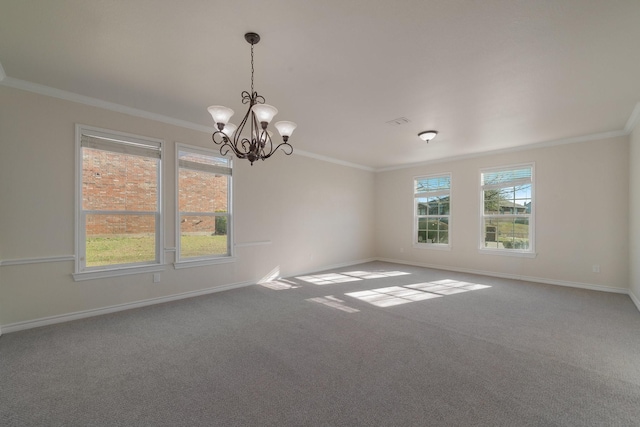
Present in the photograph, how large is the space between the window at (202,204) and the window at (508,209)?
536 cm

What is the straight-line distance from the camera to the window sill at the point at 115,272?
131 inches

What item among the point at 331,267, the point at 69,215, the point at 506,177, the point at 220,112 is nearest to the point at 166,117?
the point at 69,215

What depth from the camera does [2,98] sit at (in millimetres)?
2930

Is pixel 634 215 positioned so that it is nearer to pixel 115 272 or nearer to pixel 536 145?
pixel 536 145

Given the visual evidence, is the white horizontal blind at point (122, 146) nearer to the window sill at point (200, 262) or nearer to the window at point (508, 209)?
the window sill at point (200, 262)

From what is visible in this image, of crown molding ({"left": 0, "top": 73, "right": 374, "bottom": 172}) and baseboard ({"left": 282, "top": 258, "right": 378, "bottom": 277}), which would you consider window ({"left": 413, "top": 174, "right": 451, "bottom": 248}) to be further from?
crown molding ({"left": 0, "top": 73, "right": 374, "bottom": 172})

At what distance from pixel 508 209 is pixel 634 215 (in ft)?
5.88

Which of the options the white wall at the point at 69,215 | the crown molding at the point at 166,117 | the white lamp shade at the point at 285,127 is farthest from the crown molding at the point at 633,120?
the white wall at the point at 69,215

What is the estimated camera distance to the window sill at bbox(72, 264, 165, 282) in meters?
3.34

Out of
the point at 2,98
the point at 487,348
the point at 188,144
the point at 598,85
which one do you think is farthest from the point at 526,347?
the point at 2,98

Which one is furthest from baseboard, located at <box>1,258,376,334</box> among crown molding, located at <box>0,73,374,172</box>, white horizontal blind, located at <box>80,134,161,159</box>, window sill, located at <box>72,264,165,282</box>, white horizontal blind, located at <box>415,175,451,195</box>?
white horizontal blind, located at <box>415,175,451,195</box>

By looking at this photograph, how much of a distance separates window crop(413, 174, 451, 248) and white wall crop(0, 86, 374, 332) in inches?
124

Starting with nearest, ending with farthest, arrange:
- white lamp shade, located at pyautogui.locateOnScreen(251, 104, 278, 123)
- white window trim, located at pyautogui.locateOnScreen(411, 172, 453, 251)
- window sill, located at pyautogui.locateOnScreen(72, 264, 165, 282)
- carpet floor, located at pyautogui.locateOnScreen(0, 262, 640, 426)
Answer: carpet floor, located at pyautogui.locateOnScreen(0, 262, 640, 426)
white lamp shade, located at pyautogui.locateOnScreen(251, 104, 278, 123)
window sill, located at pyautogui.locateOnScreen(72, 264, 165, 282)
white window trim, located at pyautogui.locateOnScreen(411, 172, 453, 251)

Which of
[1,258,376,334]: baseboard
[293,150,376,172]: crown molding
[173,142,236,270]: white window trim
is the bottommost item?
[1,258,376,334]: baseboard
